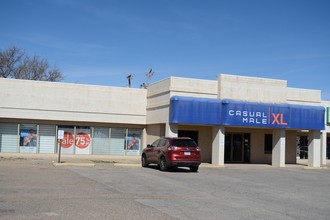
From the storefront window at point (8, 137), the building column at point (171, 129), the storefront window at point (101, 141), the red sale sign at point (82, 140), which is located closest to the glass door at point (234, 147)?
the building column at point (171, 129)

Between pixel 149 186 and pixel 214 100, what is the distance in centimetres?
1363

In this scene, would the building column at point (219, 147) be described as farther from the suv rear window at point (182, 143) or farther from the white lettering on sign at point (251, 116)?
the suv rear window at point (182, 143)

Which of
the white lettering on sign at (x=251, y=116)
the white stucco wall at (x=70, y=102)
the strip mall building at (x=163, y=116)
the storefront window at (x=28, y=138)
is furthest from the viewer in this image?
the storefront window at (x=28, y=138)

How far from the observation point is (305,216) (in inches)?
408

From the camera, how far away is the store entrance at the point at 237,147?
110 ft

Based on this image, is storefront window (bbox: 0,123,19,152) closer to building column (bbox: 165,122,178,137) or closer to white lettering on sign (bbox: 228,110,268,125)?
building column (bbox: 165,122,178,137)

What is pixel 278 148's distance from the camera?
99.3ft

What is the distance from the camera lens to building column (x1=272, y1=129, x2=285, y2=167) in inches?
1184

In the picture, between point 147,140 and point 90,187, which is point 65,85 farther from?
point 90,187

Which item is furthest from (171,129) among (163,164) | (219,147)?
(163,164)

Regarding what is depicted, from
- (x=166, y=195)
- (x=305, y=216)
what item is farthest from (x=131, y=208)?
(x=305, y=216)

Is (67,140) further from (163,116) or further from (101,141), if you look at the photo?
(163,116)

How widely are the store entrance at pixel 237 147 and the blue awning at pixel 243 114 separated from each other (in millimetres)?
4320

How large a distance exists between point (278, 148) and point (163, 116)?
27.3 feet
